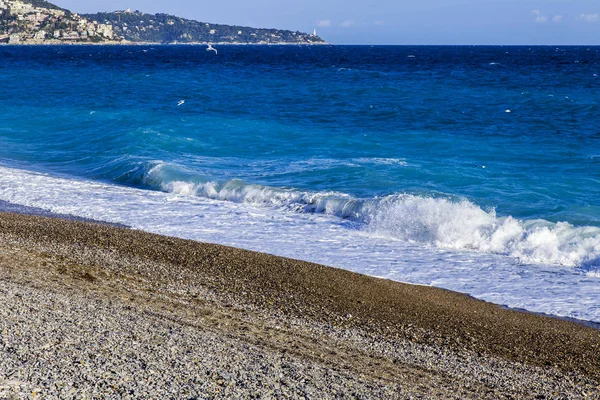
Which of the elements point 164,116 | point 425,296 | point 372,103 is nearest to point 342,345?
point 425,296

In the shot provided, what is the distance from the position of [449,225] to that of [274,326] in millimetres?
6525

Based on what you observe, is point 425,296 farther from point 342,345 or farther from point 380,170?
point 380,170

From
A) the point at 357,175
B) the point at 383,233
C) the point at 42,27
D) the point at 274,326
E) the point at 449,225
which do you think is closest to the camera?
the point at 274,326

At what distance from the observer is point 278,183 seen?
18234 millimetres

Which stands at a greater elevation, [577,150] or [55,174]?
[577,150]

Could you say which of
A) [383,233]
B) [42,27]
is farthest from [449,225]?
[42,27]

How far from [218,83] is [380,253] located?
37.6 meters

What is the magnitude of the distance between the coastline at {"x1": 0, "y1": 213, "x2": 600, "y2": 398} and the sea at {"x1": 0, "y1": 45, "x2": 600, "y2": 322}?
1286 millimetres

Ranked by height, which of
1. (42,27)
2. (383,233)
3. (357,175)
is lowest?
(383,233)

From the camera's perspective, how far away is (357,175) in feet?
61.5

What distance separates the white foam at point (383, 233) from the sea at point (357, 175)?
39 mm

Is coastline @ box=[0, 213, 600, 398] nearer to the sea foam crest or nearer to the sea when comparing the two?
the sea

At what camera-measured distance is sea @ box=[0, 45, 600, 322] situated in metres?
12.1

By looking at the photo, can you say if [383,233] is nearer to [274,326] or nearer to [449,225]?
[449,225]
